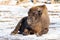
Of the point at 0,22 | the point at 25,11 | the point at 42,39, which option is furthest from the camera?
the point at 25,11

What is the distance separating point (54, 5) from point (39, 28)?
955 mm

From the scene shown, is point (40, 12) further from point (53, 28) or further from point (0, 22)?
point (0, 22)

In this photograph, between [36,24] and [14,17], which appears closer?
[36,24]

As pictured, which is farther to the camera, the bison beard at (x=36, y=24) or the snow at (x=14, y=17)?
the snow at (x=14, y=17)

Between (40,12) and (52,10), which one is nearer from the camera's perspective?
(40,12)

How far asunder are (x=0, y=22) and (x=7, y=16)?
6.2 inches

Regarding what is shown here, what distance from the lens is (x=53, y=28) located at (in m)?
2.55

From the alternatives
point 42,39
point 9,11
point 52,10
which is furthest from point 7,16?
point 42,39

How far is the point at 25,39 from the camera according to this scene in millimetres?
1997

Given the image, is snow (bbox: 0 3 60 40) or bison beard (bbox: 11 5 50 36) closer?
bison beard (bbox: 11 5 50 36)

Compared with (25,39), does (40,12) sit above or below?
above

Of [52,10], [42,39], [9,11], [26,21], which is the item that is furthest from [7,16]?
[42,39]

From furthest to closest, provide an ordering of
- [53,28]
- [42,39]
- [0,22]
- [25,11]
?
[25,11] → [0,22] → [53,28] → [42,39]

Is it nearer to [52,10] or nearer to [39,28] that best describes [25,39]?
[39,28]
